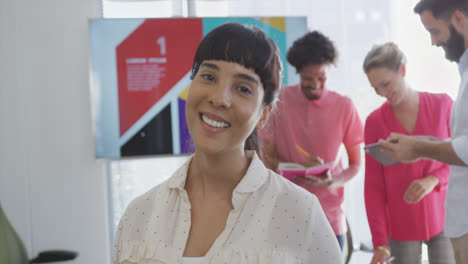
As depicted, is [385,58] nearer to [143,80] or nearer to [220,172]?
[220,172]

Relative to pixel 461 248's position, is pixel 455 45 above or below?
above

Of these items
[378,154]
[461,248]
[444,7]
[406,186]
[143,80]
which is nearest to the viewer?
[461,248]

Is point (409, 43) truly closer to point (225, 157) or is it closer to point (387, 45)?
point (387, 45)

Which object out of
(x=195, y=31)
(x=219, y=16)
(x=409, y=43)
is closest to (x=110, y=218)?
(x=195, y=31)

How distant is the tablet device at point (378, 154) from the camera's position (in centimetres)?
200

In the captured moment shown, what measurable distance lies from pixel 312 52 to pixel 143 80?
50.3 inches

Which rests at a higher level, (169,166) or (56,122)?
(56,122)

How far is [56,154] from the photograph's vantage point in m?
3.04

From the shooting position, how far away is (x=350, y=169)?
2396mm

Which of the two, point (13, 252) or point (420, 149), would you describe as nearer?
point (420, 149)

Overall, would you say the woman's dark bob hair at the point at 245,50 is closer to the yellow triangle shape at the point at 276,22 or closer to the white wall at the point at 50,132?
the yellow triangle shape at the point at 276,22

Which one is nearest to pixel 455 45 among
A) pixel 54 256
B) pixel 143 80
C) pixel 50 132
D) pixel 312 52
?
pixel 312 52

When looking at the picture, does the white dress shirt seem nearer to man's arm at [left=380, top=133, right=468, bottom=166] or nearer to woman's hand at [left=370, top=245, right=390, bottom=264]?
man's arm at [left=380, top=133, right=468, bottom=166]

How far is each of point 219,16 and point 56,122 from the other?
4.68 ft
